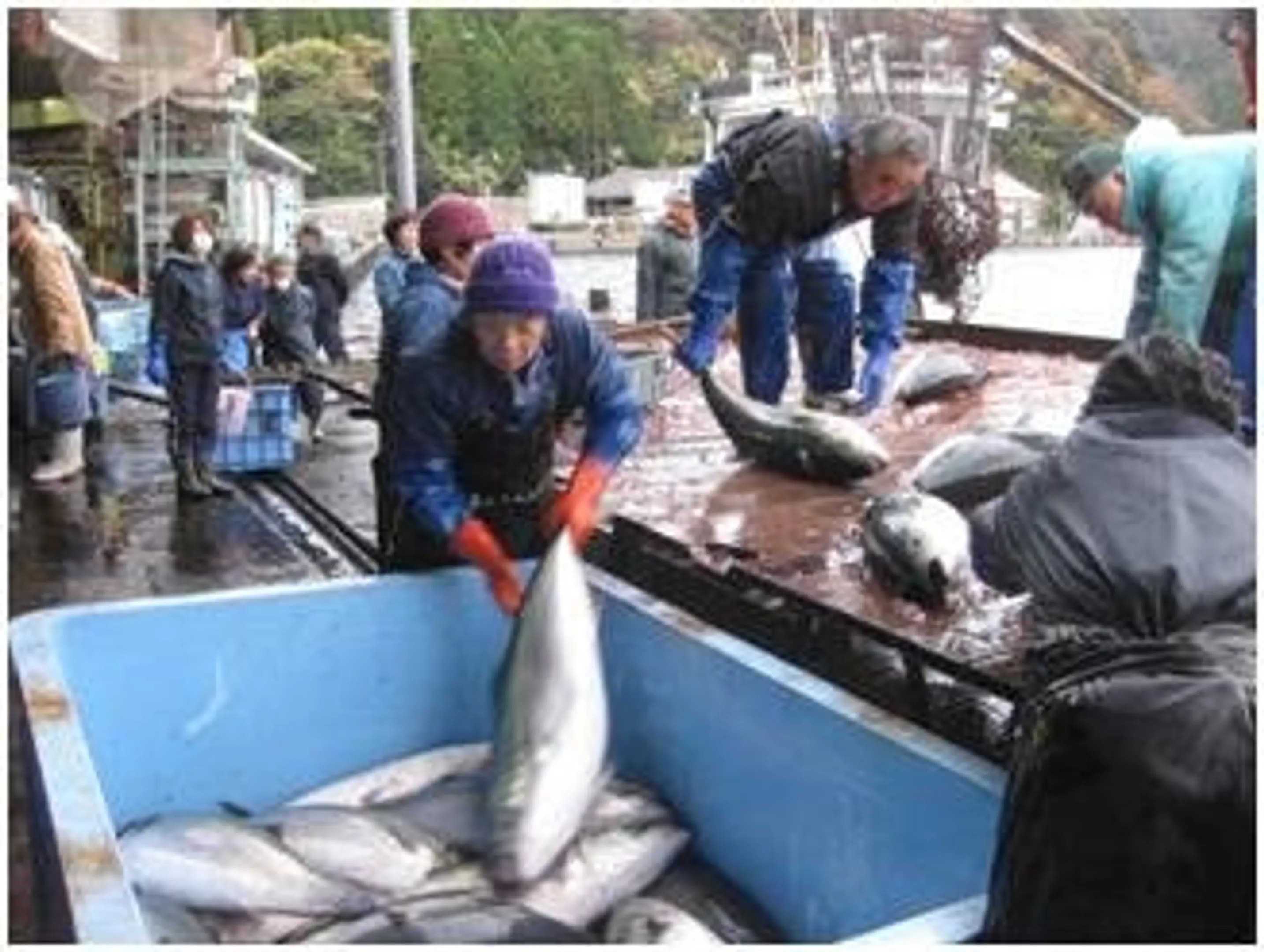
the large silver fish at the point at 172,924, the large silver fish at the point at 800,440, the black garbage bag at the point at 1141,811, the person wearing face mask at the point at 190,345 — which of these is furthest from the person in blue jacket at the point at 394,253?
the black garbage bag at the point at 1141,811

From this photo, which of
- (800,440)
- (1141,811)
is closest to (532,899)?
(1141,811)

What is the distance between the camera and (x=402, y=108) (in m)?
12.7

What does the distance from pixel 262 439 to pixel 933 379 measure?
4.50 metres

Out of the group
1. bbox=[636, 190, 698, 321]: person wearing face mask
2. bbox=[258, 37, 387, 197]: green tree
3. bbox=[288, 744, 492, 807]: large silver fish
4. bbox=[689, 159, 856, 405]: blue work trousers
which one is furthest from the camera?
bbox=[258, 37, 387, 197]: green tree

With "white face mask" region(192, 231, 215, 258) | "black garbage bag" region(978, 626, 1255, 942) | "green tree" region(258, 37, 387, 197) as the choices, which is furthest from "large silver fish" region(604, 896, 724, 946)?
"green tree" region(258, 37, 387, 197)

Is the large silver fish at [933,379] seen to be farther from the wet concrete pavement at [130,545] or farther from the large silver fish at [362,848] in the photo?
the large silver fish at [362,848]

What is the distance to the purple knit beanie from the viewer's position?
12.1ft

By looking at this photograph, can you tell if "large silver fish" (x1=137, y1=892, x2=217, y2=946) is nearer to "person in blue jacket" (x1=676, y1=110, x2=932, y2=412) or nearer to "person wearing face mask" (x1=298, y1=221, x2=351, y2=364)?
"person in blue jacket" (x1=676, y1=110, x2=932, y2=412)

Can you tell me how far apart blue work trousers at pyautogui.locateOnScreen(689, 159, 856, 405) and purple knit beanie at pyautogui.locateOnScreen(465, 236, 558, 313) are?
2.54 metres

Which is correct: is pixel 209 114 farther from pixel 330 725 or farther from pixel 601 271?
pixel 330 725

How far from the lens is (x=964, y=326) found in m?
10.5

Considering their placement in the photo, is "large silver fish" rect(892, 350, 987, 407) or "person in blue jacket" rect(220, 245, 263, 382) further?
"person in blue jacket" rect(220, 245, 263, 382)

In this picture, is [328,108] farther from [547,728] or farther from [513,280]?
[547,728]

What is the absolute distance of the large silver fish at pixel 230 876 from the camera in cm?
311
